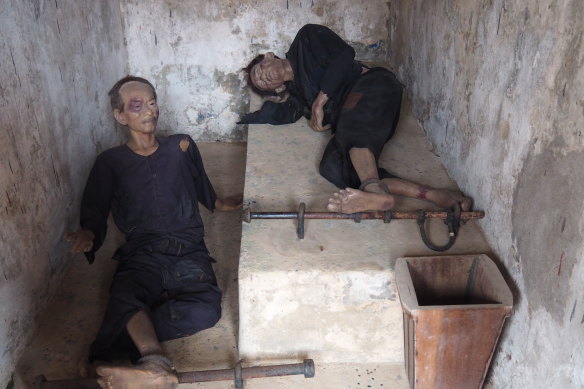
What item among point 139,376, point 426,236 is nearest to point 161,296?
point 139,376

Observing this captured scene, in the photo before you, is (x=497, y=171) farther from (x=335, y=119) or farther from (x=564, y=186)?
(x=335, y=119)

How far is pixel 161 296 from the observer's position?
93.8 inches

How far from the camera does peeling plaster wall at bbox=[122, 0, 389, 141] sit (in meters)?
3.87

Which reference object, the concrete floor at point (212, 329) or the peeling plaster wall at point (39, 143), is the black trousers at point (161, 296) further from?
the peeling plaster wall at point (39, 143)

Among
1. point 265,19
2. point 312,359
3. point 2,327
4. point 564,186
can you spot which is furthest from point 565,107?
point 265,19

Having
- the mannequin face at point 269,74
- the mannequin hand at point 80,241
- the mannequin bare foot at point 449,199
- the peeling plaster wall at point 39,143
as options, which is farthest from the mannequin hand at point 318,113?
the mannequin hand at point 80,241

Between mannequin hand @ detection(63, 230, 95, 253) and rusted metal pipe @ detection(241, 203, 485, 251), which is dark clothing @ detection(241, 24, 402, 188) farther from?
mannequin hand @ detection(63, 230, 95, 253)

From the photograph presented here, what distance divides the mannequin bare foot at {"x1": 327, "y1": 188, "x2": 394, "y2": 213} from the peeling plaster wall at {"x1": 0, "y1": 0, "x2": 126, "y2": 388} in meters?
1.30

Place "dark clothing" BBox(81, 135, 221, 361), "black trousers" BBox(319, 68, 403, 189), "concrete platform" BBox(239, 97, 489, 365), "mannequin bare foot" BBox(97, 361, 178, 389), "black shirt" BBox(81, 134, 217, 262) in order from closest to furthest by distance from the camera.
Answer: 1. "mannequin bare foot" BBox(97, 361, 178, 389)
2. "concrete platform" BBox(239, 97, 489, 365)
3. "dark clothing" BBox(81, 135, 221, 361)
4. "black shirt" BBox(81, 134, 217, 262)
5. "black trousers" BBox(319, 68, 403, 189)

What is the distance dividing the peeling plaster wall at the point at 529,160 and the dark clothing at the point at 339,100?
0.36 metres

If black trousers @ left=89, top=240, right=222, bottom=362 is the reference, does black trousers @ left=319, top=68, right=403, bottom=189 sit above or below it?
above

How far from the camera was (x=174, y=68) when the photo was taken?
4031 mm

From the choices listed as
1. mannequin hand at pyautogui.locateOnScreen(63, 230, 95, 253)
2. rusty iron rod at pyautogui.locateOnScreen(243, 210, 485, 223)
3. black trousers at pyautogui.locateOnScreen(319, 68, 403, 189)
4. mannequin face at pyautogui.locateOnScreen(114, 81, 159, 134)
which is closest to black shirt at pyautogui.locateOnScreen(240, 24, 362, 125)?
black trousers at pyautogui.locateOnScreen(319, 68, 403, 189)

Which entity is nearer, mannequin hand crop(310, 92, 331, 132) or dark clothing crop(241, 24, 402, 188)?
dark clothing crop(241, 24, 402, 188)
